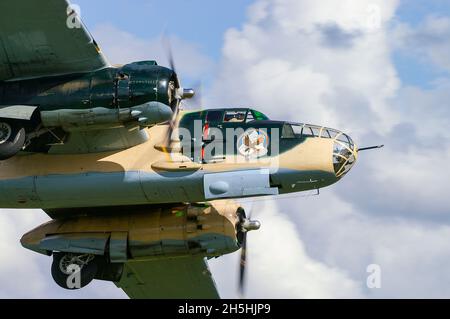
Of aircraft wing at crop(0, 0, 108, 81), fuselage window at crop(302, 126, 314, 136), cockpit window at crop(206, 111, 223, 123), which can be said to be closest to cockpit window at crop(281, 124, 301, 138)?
fuselage window at crop(302, 126, 314, 136)

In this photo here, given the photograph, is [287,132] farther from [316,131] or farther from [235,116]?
[235,116]

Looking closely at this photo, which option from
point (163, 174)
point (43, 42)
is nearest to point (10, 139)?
point (43, 42)

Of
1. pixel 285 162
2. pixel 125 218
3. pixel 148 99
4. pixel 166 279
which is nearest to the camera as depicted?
pixel 148 99

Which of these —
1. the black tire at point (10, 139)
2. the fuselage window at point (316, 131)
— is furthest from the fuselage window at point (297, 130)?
the black tire at point (10, 139)

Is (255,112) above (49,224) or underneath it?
above

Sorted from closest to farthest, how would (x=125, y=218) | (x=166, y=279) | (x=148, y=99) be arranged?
(x=148, y=99), (x=125, y=218), (x=166, y=279)

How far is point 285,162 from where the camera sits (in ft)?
77.2

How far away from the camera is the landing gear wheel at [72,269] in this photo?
86.0 ft

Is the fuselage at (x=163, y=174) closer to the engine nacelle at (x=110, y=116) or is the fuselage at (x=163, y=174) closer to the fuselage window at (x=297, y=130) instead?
the fuselage window at (x=297, y=130)

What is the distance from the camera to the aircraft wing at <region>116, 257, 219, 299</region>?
29922 millimetres

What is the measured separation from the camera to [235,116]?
2406 cm

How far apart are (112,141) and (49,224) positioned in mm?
4071

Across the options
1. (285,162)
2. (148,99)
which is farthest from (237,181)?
(148,99)

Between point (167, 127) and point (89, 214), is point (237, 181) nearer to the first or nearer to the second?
point (167, 127)
